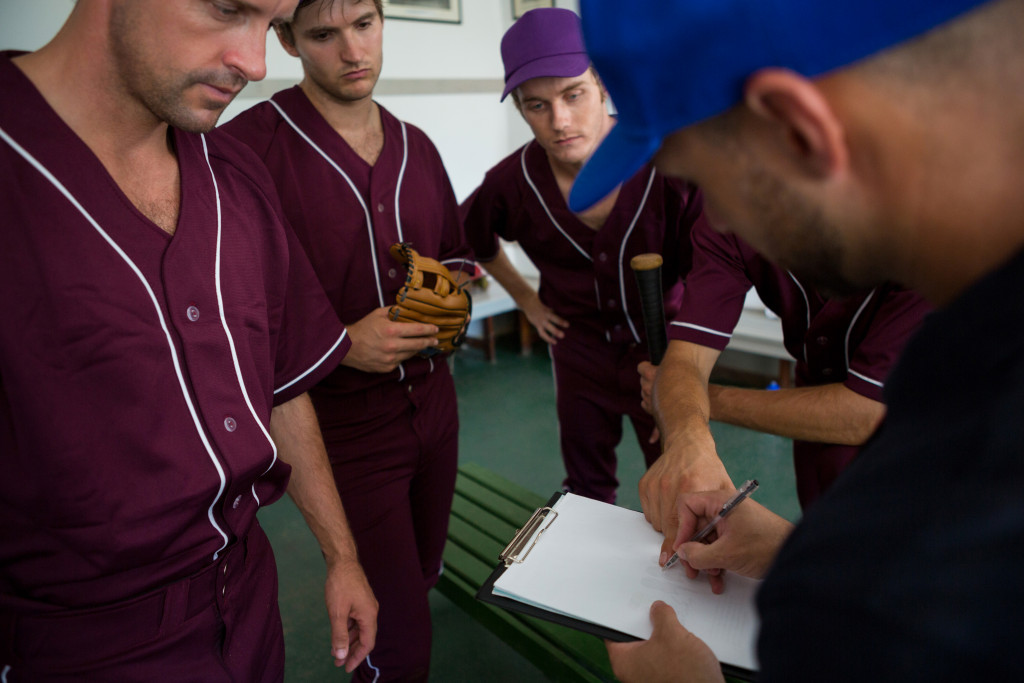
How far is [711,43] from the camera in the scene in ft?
1.57

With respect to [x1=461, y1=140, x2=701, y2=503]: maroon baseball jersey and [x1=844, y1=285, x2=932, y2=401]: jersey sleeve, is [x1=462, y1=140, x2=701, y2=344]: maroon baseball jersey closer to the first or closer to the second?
[x1=461, y1=140, x2=701, y2=503]: maroon baseball jersey

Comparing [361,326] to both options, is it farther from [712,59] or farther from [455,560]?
[712,59]

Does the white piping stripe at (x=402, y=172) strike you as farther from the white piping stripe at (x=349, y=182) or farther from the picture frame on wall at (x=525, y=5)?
the picture frame on wall at (x=525, y=5)

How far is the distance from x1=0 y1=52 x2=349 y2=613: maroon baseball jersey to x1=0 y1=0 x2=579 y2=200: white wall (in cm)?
304

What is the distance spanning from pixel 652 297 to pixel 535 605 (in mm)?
922

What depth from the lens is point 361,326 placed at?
183 cm

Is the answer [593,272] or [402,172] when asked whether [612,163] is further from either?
[593,272]

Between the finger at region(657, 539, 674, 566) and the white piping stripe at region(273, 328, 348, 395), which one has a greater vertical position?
the white piping stripe at region(273, 328, 348, 395)

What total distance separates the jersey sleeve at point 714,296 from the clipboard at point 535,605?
723mm

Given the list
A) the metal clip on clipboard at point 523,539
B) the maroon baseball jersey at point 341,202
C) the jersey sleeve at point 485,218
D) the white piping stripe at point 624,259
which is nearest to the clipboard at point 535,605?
the metal clip on clipboard at point 523,539

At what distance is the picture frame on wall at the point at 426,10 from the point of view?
4.21 metres

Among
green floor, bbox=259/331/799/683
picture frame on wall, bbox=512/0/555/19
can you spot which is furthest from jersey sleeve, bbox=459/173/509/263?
picture frame on wall, bbox=512/0/555/19

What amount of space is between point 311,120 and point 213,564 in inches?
48.9

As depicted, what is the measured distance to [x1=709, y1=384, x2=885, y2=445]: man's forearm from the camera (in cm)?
154
